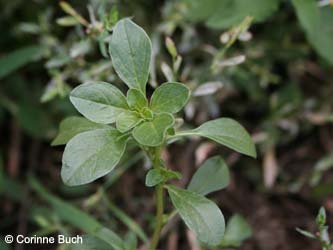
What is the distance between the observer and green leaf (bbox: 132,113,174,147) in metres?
1.00

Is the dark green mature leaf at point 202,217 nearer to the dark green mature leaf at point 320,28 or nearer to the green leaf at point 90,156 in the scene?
the green leaf at point 90,156

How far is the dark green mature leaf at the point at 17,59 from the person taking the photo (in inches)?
65.6

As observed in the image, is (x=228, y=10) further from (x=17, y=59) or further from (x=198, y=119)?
(x=17, y=59)

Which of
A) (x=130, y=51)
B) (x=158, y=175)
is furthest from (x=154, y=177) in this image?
(x=130, y=51)

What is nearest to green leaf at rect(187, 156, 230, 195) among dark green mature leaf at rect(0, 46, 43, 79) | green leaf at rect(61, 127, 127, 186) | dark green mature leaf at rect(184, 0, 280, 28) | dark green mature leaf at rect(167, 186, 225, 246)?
dark green mature leaf at rect(167, 186, 225, 246)

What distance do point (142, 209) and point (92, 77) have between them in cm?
50

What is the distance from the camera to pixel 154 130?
3.36 feet

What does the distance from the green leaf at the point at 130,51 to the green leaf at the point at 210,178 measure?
0.89 ft

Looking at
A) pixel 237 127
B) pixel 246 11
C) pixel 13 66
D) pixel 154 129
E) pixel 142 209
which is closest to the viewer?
pixel 154 129

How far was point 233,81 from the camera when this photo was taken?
1.86 m

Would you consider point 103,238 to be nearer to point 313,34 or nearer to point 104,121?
point 104,121

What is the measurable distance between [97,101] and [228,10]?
65 cm

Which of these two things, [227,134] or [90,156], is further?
[227,134]

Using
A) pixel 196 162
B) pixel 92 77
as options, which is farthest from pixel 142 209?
pixel 92 77
